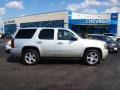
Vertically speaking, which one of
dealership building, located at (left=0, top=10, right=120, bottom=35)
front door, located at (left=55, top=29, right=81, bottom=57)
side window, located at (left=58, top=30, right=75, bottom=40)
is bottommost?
front door, located at (left=55, top=29, right=81, bottom=57)

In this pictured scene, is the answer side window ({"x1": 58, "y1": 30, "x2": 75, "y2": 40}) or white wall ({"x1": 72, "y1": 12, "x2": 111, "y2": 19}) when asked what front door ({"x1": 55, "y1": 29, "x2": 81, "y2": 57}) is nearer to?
side window ({"x1": 58, "y1": 30, "x2": 75, "y2": 40})

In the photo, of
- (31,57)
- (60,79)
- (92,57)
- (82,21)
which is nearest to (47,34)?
(31,57)

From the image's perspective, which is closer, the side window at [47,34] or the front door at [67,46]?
the front door at [67,46]

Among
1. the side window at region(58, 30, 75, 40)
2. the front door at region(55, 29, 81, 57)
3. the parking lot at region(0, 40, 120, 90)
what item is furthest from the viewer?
the side window at region(58, 30, 75, 40)

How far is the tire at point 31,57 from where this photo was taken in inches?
547

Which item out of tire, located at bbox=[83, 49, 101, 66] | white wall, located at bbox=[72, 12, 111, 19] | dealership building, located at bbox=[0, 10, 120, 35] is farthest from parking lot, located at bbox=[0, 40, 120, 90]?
white wall, located at bbox=[72, 12, 111, 19]

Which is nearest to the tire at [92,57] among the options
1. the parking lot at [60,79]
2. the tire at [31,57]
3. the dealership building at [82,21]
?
the parking lot at [60,79]

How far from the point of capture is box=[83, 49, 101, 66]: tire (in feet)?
45.6

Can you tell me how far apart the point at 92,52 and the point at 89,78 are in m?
3.76

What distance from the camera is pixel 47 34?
46.1ft

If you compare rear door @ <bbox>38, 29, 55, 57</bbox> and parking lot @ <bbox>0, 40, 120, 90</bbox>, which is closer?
parking lot @ <bbox>0, 40, 120, 90</bbox>

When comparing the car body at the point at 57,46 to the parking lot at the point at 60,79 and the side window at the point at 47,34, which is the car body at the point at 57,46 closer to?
the side window at the point at 47,34

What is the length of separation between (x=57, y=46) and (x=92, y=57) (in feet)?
5.95

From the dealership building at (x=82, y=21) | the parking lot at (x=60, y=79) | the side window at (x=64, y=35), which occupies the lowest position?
the parking lot at (x=60, y=79)
